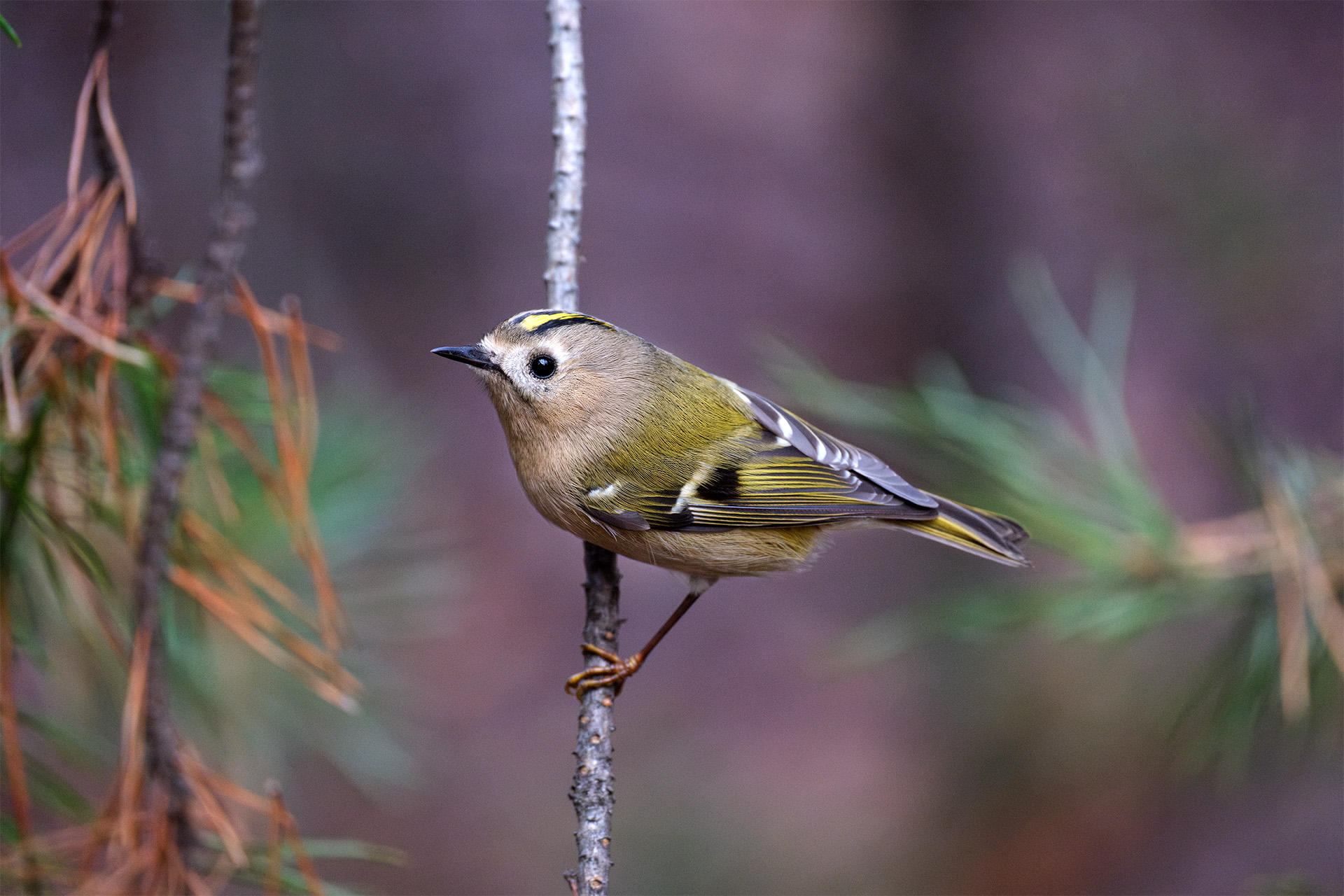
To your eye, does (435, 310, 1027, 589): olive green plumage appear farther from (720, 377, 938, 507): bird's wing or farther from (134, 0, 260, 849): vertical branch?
(134, 0, 260, 849): vertical branch

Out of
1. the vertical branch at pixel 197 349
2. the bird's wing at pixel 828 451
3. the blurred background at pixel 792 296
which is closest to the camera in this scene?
the vertical branch at pixel 197 349

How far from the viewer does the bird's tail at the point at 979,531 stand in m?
1.09

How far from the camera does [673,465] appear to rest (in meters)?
1.08

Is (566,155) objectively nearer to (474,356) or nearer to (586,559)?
(474,356)

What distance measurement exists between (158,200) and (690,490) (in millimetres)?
1504

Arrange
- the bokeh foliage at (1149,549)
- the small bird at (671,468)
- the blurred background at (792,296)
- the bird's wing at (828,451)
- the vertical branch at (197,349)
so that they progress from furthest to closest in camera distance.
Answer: the blurred background at (792,296) < the bird's wing at (828,451) < the small bird at (671,468) < the bokeh foliage at (1149,549) < the vertical branch at (197,349)

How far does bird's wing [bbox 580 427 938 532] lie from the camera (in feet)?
3.53

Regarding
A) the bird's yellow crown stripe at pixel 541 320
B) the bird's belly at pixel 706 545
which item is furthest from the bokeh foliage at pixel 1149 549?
the bird's yellow crown stripe at pixel 541 320

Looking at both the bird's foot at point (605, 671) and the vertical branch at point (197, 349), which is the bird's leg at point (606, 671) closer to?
the bird's foot at point (605, 671)

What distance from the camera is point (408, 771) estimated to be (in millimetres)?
1373

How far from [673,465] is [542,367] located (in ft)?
0.62

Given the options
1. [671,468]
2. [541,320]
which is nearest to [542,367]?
[541,320]

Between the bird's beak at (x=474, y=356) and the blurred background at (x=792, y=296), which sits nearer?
the bird's beak at (x=474, y=356)

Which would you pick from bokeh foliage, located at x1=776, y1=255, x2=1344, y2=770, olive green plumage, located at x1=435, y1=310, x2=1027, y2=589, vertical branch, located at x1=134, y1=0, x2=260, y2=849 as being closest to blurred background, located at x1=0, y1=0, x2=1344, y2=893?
olive green plumage, located at x1=435, y1=310, x2=1027, y2=589
